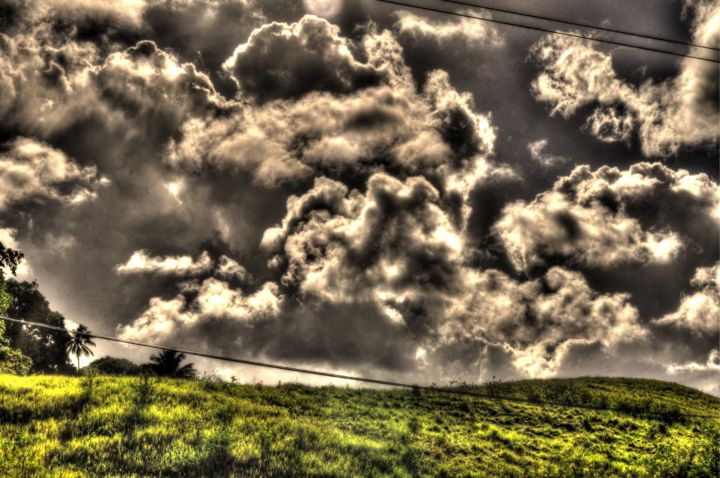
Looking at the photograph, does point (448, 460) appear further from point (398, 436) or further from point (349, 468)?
point (349, 468)

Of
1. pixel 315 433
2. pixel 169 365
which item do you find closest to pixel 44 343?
pixel 169 365

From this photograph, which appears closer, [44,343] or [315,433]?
[315,433]

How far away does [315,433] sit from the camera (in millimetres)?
16562

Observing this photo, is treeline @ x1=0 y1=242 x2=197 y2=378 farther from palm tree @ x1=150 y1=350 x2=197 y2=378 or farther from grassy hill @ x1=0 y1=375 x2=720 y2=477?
grassy hill @ x1=0 y1=375 x2=720 y2=477

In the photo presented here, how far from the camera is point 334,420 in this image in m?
21.0

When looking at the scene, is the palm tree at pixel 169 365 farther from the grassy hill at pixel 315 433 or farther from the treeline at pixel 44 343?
the grassy hill at pixel 315 433

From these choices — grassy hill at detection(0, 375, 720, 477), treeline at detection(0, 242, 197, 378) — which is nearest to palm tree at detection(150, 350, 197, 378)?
treeline at detection(0, 242, 197, 378)

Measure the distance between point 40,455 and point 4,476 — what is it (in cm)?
114

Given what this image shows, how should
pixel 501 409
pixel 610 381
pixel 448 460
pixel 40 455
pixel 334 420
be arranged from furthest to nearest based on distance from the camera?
pixel 610 381 < pixel 501 409 < pixel 334 420 < pixel 448 460 < pixel 40 455

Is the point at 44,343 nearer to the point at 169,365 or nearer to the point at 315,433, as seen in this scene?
the point at 169,365

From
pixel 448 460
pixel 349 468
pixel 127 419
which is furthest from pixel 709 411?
pixel 127 419

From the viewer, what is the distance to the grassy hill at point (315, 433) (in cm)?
1222

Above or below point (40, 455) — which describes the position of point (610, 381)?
above

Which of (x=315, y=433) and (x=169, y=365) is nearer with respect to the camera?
(x=315, y=433)
